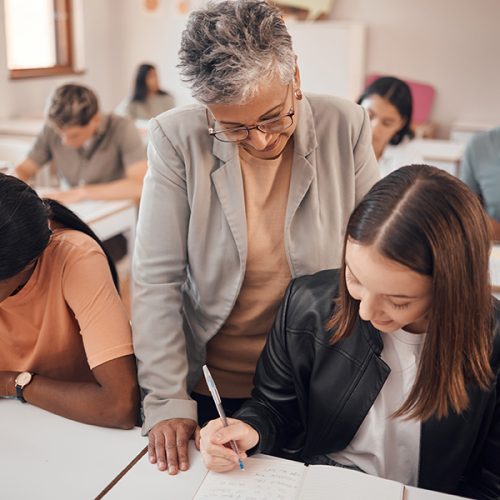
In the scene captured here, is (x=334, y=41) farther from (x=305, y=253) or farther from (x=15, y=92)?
(x=305, y=253)

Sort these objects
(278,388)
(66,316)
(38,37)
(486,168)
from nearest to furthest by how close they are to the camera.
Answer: (278,388)
(66,316)
(486,168)
(38,37)

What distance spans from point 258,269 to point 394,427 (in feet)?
1.27

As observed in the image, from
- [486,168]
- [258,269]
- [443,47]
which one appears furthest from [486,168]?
[443,47]

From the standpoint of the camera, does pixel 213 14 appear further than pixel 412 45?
No

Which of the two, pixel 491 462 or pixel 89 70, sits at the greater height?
pixel 89 70

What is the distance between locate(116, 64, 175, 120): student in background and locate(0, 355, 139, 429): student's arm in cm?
464

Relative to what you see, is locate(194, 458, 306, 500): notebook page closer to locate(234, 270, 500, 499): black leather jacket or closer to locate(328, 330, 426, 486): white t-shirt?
locate(234, 270, 500, 499): black leather jacket

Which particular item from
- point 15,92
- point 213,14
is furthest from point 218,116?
point 15,92

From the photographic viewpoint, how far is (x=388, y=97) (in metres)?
2.75

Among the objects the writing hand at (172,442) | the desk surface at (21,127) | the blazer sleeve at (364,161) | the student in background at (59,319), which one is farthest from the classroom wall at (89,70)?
the writing hand at (172,442)

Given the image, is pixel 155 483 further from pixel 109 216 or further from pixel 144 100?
pixel 144 100

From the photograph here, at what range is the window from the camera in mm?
5266

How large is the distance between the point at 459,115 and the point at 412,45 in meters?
0.78

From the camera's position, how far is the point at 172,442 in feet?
3.75
